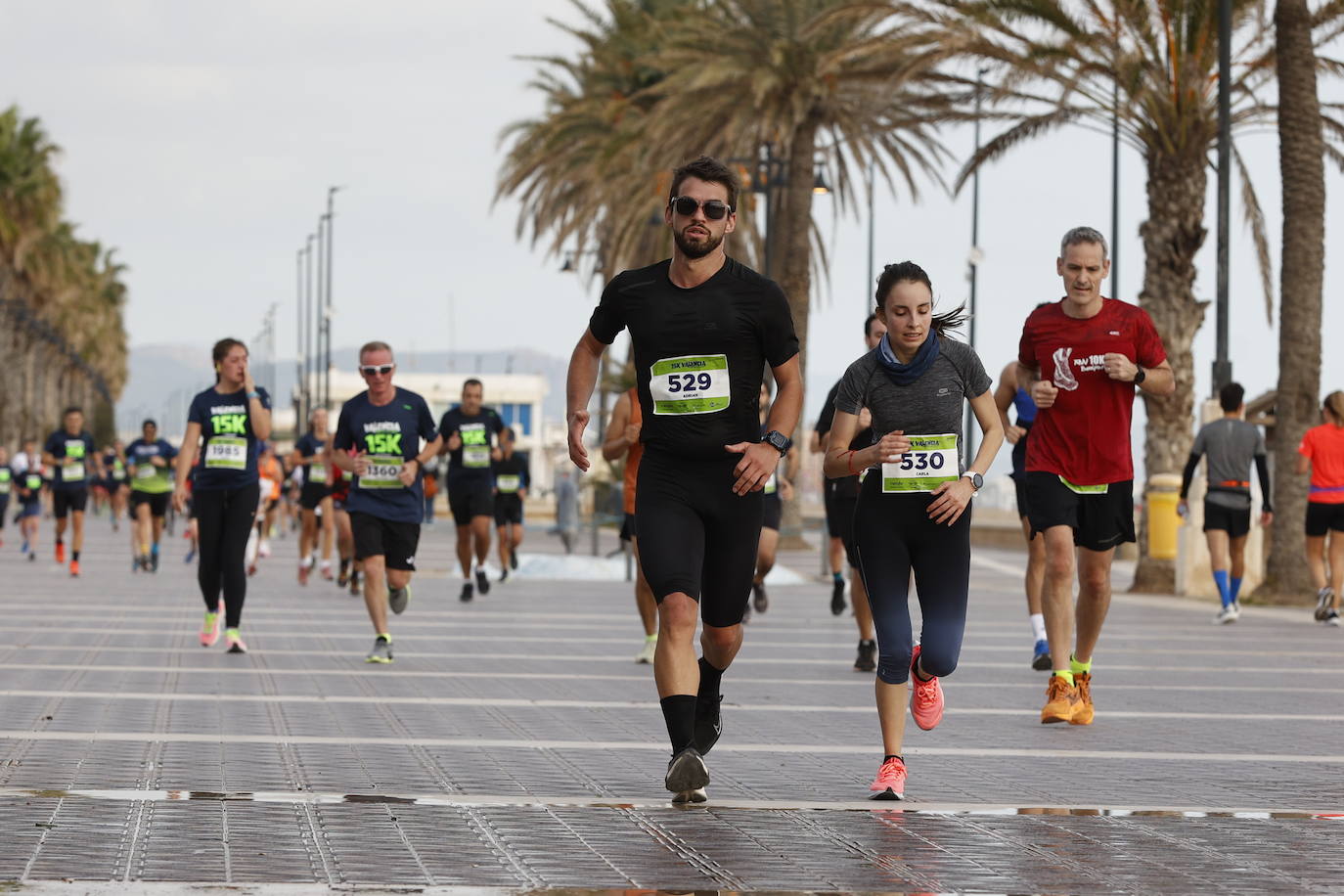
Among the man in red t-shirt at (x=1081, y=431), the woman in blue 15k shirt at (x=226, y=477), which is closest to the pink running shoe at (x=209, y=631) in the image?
the woman in blue 15k shirt at (x=226, y=477)

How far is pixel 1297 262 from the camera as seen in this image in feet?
68.9

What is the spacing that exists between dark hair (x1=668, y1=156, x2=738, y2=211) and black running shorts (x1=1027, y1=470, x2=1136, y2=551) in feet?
10.7

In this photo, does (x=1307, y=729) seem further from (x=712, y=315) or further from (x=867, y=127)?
(x=867, y=127)

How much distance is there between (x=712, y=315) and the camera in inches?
275

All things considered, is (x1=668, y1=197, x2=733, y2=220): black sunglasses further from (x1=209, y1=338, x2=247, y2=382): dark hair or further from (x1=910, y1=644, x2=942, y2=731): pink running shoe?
(x1=209, y1=338, x2=247, y2=382): dark hair

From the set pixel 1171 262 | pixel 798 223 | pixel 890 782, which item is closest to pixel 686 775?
pixel 890 782

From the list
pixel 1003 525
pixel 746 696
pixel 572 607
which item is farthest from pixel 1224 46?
pixel 1003 525

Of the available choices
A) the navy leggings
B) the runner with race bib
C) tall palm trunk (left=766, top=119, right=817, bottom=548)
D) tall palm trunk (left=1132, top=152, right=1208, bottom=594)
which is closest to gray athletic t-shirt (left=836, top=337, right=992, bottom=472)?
the runner with race bib

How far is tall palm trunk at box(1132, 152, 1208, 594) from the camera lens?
78.7ft

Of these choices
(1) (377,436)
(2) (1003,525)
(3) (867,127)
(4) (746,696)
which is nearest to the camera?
(4) (746,696)

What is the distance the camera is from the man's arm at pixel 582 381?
7.08m

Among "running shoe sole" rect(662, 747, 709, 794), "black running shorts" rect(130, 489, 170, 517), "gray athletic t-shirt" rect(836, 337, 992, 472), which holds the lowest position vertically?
"running shoe sole" rect(662, 747, 709, 794)

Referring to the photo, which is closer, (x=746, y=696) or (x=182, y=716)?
(x=182, y=716)

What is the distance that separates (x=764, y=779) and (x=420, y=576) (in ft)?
60.6
